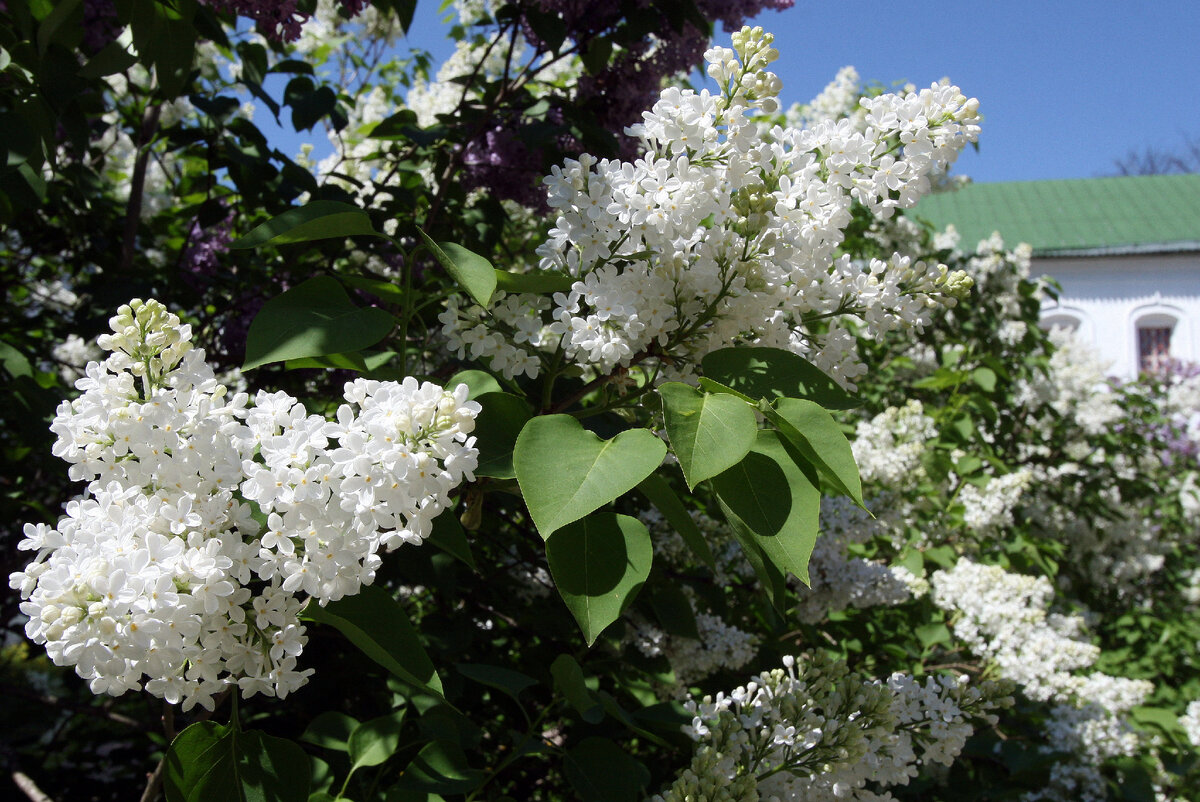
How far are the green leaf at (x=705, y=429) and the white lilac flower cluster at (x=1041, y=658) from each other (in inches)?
97.3

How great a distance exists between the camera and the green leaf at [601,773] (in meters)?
1.31

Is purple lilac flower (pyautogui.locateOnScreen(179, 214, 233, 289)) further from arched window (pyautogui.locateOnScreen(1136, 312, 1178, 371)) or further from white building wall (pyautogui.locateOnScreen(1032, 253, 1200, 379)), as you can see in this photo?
arched window (pyautogui.locateOnScreen(1136, 312, 1178, 371))

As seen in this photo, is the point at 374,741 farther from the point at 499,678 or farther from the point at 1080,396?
the point at 1080,396

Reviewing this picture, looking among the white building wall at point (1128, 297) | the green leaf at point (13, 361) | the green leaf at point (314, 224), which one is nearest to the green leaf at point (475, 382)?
the green leaf at point (314, 224)

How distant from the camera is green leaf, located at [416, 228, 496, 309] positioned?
0.96m

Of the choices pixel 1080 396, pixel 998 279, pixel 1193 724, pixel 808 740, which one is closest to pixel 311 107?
pixel 808 740

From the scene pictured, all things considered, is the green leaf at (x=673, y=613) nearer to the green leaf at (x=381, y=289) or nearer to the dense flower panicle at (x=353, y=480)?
the green leaf at (x=381, y=289)

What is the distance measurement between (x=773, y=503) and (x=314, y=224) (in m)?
0.62

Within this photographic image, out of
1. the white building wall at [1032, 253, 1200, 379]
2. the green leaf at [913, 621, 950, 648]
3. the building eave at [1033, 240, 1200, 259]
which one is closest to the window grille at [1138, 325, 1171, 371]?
the white building wall at [1032, 253, 1200, 379]

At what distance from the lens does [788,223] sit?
1.12 metres

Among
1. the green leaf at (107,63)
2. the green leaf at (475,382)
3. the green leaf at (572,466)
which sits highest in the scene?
the green leaf at (107,63)

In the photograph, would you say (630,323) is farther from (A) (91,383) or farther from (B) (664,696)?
(B) (664,696)

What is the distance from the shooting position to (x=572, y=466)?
33.9 inches

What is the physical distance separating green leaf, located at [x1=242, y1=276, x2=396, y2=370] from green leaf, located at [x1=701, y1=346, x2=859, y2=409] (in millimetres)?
429
